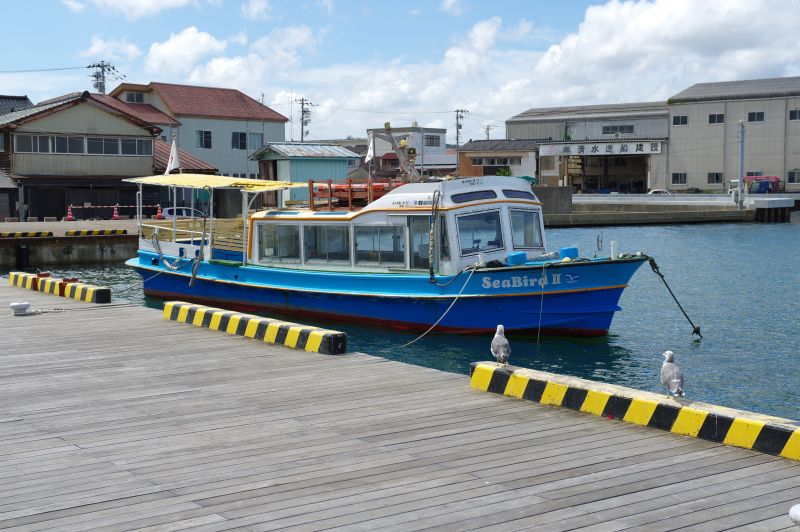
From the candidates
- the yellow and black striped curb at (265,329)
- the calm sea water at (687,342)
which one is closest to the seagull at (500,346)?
the yellow and black striped curb at (265,329)

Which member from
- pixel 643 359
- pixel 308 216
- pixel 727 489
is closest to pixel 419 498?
pixel 727 489

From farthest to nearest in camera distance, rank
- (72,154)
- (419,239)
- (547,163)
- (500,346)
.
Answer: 1. (547,163)
2. (72,154)
3. (419,239)
4. (500,346)

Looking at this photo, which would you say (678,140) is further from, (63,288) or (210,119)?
(63,288)

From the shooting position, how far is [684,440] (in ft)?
27.3

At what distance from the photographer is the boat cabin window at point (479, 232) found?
20047 mm

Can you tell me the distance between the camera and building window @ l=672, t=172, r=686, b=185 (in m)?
81.2

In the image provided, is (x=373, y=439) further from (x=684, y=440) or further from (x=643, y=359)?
(x=643, y=359)

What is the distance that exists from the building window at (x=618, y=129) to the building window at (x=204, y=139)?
129 feet

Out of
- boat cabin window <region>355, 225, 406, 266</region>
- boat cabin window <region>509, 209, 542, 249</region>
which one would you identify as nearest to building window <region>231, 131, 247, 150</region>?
boat cabin window <region>355, 225, 406, 266</region>

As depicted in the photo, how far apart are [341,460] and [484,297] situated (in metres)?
11.8

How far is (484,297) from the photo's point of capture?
63.7 ft

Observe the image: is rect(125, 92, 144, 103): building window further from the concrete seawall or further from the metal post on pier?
the metal post on pier

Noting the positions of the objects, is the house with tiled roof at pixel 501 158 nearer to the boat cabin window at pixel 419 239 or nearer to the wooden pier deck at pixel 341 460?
the boat cabin window at pixel 419 239

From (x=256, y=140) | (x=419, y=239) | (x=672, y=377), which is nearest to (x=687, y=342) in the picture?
(x=419, y=239)
